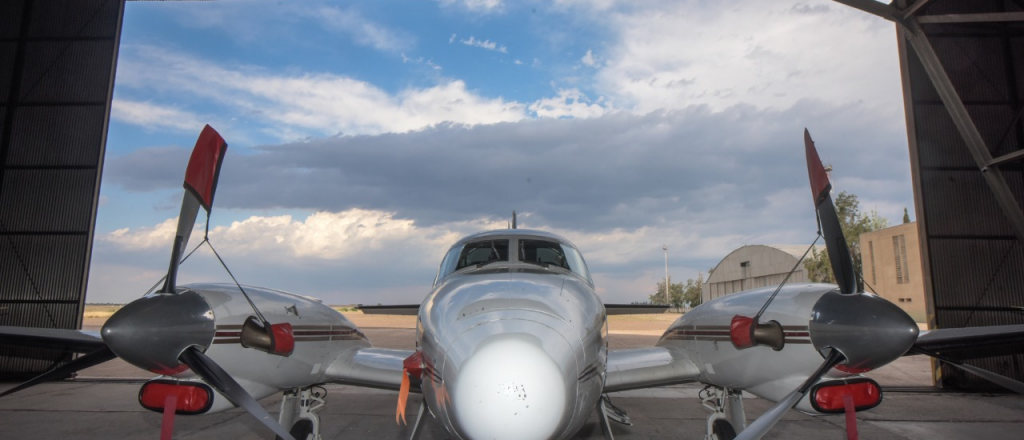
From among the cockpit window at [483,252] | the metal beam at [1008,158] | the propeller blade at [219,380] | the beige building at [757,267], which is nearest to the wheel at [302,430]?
the propeller blade at [219,380]

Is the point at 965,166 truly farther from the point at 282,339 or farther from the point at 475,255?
the point at 282,339

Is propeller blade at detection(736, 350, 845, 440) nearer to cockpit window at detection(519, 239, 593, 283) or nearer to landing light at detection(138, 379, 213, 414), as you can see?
cockpit window at detection(519, 239, 593, 283)

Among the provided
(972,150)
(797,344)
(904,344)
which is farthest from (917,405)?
(904,344)

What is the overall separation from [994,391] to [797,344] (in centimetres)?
1173

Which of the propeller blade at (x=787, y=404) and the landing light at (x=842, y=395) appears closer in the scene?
the propeller blade at (x=787, y=404)

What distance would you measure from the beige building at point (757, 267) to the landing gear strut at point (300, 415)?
3820 cm

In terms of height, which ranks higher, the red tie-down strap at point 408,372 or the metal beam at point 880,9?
the metal beam at point 880,9

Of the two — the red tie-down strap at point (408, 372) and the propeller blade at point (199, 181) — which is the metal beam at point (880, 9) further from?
the propeller blade at point (199, 181)

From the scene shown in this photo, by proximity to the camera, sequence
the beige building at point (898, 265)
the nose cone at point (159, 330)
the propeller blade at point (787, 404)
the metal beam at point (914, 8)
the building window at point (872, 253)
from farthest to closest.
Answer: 1. the building window at point (872, 253)
2. the beige building at point (898, 265)
3. the metal beam at point (914, 8)
4. the propeller blade at point (787, 404)
5. the nose cone at point (159, 330)

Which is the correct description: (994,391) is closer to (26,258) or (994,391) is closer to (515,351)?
(515,351)

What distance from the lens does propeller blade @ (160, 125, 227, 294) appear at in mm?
5074

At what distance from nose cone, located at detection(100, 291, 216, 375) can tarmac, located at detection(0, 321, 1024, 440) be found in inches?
153

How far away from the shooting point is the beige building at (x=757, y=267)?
138 ft

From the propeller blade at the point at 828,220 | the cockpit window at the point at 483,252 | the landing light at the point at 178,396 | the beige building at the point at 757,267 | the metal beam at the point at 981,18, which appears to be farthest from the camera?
the beige building at the point at 757,267
